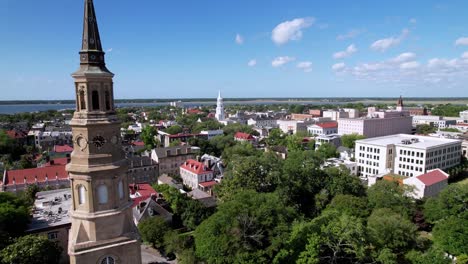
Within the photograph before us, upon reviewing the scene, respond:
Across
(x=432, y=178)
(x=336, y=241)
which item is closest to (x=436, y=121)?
(x=432, y=178)

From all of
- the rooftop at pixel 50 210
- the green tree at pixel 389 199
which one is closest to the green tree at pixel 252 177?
the green tree at pixel 389 199

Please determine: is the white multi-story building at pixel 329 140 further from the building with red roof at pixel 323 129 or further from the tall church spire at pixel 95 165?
the tall church spire at pixel 95 165

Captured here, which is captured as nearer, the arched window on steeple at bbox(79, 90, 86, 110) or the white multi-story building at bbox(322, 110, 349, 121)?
the arched window on steeple at bbox(79, 90, 86, 110)

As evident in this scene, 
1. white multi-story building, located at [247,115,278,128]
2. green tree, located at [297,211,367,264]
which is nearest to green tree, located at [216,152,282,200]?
green tree, located at [297,211,367,264]

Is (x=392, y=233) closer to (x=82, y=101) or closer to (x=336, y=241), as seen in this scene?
(x=336, y=241)

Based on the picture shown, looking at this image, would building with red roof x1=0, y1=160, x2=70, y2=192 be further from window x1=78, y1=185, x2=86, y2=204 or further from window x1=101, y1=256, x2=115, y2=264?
window x1=101, y1=256, x2=115, y2=264

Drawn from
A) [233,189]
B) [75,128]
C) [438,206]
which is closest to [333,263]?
[233,189]
